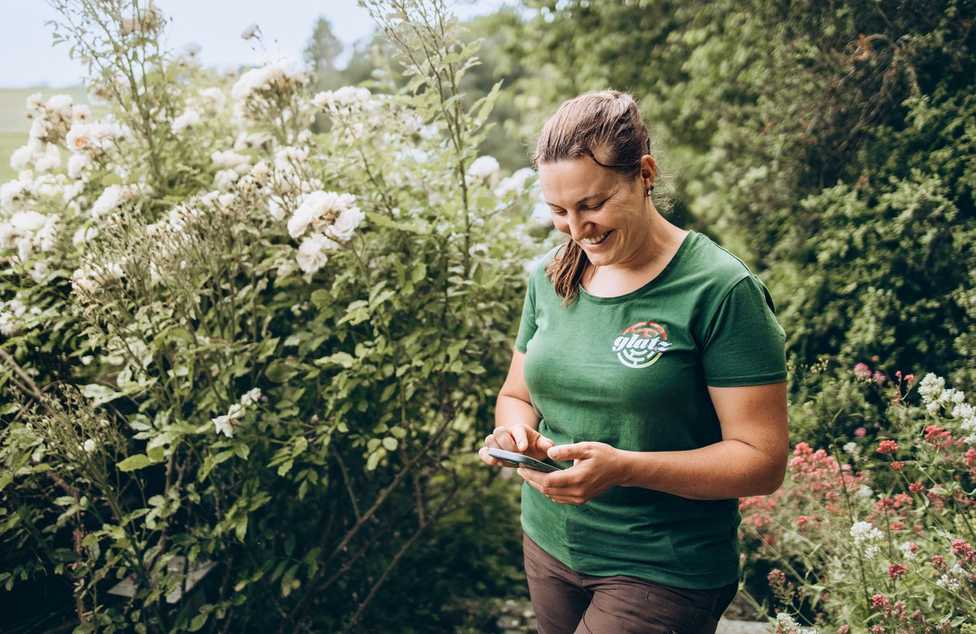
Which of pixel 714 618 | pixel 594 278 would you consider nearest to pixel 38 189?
pixel 594 278

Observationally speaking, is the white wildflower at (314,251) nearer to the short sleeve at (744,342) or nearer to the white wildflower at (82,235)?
the white wildflower at (82,235)

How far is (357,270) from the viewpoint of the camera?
275 centimetres

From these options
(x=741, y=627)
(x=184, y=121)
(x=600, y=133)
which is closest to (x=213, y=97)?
(x=184, y=121)

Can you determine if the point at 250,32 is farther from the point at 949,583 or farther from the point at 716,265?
the point at 949,583

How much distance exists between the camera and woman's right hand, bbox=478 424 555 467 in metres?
1.65

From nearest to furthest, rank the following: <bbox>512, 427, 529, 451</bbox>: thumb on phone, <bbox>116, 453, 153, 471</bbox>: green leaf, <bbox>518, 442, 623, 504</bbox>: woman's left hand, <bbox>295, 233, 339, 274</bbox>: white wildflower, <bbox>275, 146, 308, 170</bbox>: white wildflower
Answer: <bbox>518, 442, 623, 504</bbox>: woman's left hand, <bbox>512, 427, 529, 451</bbox>: thumb on phone, <bbox>116, 453, 153, 471</bbox>: green leaf, <bbox>295, 233, 339, 274</bbox>: white wildflower, <bbox>275, 146, 308, 170</bbox>: white wildflower

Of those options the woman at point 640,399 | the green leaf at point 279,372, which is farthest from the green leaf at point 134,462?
the woman at point 640,399

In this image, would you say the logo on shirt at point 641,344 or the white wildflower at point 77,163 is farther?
the white wildflower at point 77,163

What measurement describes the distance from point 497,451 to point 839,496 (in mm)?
1713

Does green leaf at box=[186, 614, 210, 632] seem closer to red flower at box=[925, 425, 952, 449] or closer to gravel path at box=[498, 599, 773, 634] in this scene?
gravel path at box=[498, 599, 773, 634]

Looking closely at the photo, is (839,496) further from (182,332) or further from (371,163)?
(182,332)

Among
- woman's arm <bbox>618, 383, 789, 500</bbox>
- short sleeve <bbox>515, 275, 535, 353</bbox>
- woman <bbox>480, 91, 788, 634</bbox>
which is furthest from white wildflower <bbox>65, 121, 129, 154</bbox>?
woman's arm <bbox>618, 383, 789, 500</bbox>

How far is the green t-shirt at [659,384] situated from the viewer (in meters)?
1.47

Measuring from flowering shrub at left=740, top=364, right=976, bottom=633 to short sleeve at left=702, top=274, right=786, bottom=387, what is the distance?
2.88ft
